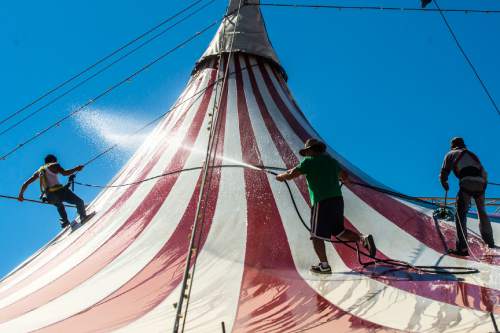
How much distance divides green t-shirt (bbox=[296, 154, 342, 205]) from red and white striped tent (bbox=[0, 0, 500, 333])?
1.21 feet

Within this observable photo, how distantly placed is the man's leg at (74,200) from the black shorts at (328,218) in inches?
83.5

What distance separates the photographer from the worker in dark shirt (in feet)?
9.87

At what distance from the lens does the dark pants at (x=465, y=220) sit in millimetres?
2920

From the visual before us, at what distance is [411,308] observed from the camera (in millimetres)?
2080

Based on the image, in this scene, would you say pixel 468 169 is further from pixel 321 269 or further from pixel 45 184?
pixel 45 184

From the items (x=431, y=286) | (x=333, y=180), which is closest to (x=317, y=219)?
(x=333, y=180)

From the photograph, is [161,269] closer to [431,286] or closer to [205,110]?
[431,286]

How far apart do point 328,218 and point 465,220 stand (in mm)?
965

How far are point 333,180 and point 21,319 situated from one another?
177cm

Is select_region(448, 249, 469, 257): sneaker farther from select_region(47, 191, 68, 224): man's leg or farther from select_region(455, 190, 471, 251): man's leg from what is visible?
select_region(47, 191, 68, 224): man's leg

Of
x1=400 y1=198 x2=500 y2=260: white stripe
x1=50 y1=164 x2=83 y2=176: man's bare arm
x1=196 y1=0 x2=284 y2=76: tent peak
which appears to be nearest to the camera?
x1=400 y1=198 x2=500 y2=260: white stripe

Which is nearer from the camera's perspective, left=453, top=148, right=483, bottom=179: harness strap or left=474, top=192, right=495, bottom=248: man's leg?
left=474, top=192, right=495, bottom=248: man's leg

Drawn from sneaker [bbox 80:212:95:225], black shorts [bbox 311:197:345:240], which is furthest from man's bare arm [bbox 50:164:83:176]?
black shorts [bbox 311:197:345:240]

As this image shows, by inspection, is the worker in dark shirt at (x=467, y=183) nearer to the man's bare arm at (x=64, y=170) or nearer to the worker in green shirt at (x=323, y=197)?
the worker in green shirt at (x=323, y=197)
